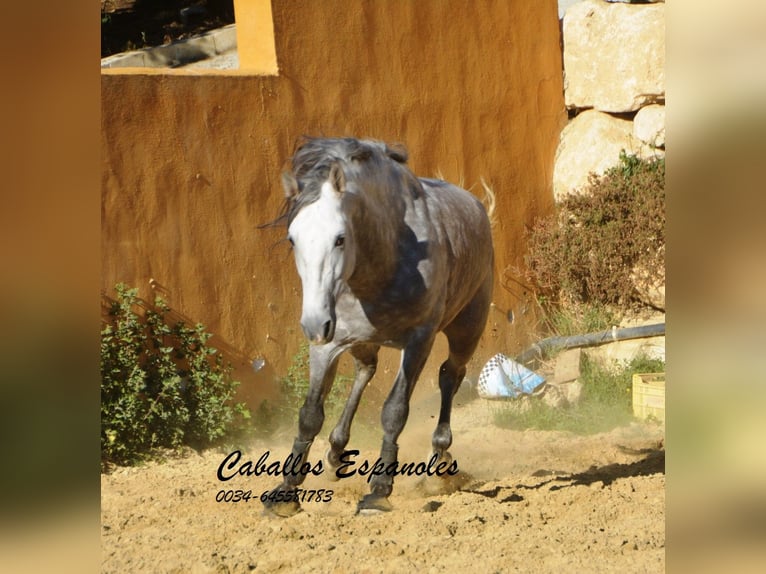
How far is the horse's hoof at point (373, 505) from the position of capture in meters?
4.78

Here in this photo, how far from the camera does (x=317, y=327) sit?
3.90 metres

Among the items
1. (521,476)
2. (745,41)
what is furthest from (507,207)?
(745,41)

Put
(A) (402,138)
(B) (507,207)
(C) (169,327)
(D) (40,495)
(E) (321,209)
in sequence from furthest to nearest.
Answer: (B) (507,207) → (A) (402,138) → (C) (169,327) → (E) (321,209) → (D) (40,495)

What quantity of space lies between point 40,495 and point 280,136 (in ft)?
20.4

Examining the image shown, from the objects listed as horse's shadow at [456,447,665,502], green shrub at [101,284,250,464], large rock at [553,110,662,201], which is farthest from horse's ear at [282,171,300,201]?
large rock at [553,110,662,201]

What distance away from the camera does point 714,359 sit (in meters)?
1.24

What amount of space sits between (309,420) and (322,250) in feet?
3.99

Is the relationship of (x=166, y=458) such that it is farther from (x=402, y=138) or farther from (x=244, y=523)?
(x=402, y=138)

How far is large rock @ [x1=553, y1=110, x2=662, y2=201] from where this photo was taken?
8906mm

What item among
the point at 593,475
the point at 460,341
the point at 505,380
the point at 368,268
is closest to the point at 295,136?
the point at 460,341

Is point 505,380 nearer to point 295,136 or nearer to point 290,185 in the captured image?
point 295,136

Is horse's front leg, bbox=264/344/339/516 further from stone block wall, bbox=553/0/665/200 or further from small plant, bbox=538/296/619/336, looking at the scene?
stone block wall, bbox=553/0/665/200

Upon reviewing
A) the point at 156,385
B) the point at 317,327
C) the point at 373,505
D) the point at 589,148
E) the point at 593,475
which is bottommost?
the point at 593,475

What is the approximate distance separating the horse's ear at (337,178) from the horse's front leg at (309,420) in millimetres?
922
